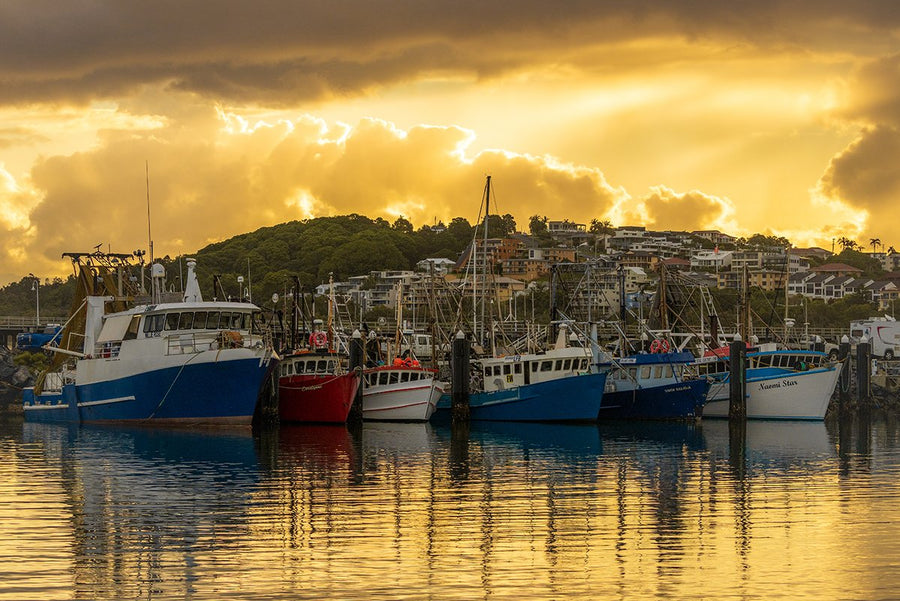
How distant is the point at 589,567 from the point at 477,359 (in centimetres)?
4726

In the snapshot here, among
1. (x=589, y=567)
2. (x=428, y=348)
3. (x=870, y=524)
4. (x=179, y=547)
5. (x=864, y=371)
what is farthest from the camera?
(x=428, y=348)

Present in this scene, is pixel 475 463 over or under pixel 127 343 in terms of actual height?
under

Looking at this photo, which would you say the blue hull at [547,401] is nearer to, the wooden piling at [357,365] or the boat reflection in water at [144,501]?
the wooden piling at [357,365]

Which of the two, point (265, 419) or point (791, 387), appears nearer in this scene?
point (265, 419)

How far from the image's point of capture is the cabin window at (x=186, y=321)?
63.5 m

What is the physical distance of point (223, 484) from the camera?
39.8 meters

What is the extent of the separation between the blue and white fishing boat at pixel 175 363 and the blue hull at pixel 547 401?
41.5 feet

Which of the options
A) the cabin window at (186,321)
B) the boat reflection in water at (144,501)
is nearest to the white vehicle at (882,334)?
the cabin window at (186,321)

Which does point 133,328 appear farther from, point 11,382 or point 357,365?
point 11,382

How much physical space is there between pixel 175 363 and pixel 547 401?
19.4m

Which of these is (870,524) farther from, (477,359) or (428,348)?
(428,348)

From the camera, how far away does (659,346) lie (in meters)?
76.2

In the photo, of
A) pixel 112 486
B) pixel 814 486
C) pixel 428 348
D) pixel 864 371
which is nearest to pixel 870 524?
pixel 814 486

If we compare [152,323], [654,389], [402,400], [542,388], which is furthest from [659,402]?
[152,323]
